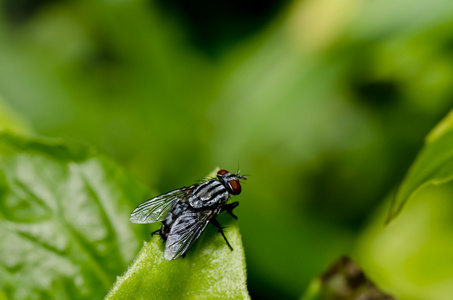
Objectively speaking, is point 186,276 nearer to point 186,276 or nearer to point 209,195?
point 186,276

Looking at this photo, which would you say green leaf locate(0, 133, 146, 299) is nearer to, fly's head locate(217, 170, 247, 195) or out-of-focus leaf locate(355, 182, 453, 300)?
fly's head locate(217, 170, 247, 195)

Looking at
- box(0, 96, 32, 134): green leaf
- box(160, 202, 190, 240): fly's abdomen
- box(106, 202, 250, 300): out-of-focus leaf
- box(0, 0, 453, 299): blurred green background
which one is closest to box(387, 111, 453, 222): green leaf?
box(106, 202, 250, 300): out-of-focus leaf

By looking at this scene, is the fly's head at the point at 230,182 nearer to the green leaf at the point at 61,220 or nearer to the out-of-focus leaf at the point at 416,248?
the green leaf at the point at 61,220

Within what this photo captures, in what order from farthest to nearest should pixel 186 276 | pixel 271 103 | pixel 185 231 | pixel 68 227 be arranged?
pixel 271 103 → pixel 185 231 → pixel 68 227 → pixel 186 276

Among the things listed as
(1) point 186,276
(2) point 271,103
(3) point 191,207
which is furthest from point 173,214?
(2) point 271,103

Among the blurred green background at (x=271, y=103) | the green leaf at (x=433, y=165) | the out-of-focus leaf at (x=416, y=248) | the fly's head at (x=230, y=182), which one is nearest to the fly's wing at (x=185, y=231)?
the fly's head at (x=230, y=182)

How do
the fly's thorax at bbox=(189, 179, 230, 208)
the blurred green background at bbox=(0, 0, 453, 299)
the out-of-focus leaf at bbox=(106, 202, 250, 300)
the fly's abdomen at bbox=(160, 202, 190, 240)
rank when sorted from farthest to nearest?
1. the blurred green background at bbox=(0, 0, 453, 299)
2. the fly's thorax at bbox=(189, 179, 230, 208)
3. the fly's abdomen at bbox=(160, 202, 190, 240)
4. the out-of-focus leaf at bbox=(106, 202, 250, 300)
